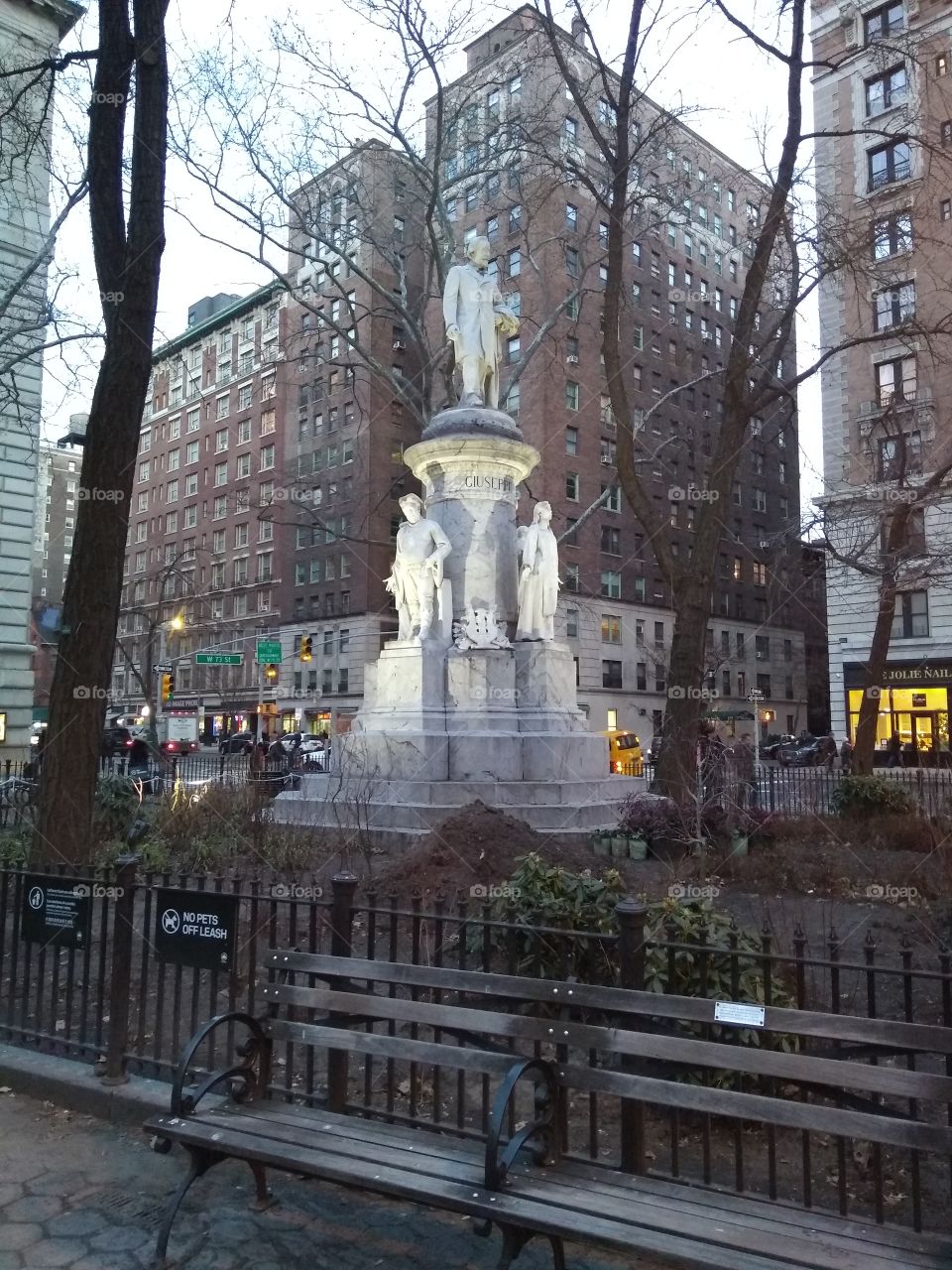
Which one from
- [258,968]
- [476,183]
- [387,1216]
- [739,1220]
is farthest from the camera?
[476,183]

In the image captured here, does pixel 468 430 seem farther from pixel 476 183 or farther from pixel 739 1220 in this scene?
pixel 739 1220

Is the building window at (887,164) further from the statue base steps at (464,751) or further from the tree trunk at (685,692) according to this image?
the statue base steps at (464,751)

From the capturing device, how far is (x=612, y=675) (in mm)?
59719

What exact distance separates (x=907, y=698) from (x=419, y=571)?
106 feet

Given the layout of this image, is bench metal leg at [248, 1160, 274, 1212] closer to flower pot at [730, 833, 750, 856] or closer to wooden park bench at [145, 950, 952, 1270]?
wooden park bench at [145, 950, 952, 1270]

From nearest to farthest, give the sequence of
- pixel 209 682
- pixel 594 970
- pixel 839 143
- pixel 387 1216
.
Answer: pixel 387 1216 < pixel 594 970 < pixel 839 143 < pixel 209 682

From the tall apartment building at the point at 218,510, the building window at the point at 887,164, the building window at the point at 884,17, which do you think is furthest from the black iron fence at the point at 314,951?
the tall apartment building at the point at 218,510

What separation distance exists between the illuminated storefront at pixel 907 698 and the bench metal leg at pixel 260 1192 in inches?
1527

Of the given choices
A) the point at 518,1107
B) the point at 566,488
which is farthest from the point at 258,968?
the point at 566,488

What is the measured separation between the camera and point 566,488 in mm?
55750

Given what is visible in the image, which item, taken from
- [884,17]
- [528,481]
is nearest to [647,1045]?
[884,17]

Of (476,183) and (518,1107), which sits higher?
(476,183)

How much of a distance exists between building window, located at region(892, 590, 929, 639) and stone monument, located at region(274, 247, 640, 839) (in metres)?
29.6

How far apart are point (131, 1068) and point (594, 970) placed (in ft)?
9.36
